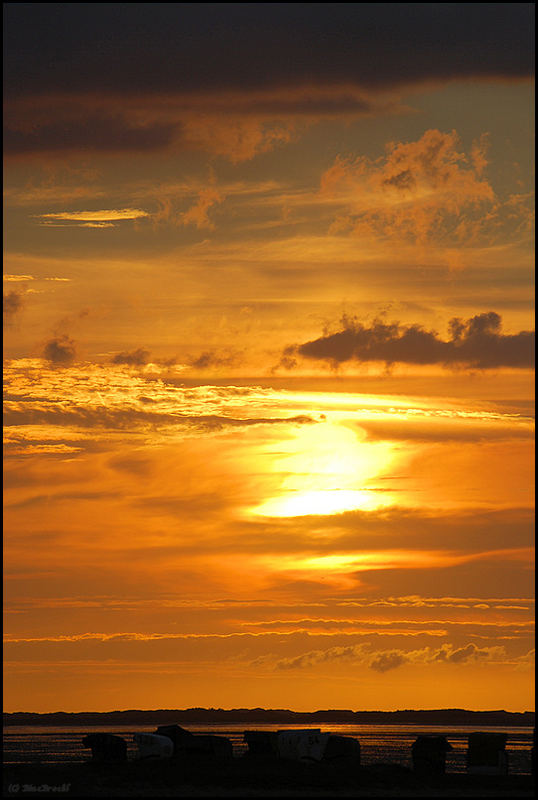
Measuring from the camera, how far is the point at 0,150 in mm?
53812

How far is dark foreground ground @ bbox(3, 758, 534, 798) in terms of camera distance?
3093 inches

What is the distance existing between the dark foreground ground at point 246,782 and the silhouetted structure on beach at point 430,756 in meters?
2.11

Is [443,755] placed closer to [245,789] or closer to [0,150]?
[245,789]

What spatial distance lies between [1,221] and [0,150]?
5.88m

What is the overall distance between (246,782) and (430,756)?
55.0 ft

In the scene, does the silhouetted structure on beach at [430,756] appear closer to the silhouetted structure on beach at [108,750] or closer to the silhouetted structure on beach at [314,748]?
the silhouetted structure on beach at [314,748]

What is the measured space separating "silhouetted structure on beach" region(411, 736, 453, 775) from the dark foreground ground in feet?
6.93

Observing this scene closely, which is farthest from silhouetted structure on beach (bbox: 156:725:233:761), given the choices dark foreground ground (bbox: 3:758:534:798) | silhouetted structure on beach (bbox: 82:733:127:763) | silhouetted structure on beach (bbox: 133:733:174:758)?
silhouetted structure on beach (bbox: 82:733:127:763)

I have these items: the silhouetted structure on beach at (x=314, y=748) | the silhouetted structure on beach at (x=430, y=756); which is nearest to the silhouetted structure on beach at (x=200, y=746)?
the silhouetted structure on beach at (x=314, y=748)

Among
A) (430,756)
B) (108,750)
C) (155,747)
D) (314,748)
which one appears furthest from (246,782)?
(430,756)

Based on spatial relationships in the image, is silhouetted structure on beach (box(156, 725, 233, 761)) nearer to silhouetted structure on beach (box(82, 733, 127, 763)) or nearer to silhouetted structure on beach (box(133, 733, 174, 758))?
silhouetted structure on beach (box(133, 733, 174, 758))

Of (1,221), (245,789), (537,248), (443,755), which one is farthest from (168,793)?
(537,248)

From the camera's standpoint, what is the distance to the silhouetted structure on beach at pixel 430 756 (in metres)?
91.2

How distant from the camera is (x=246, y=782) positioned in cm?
8369
